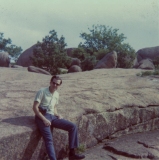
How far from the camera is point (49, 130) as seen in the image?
15.3 feet

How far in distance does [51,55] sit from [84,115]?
2477 cm

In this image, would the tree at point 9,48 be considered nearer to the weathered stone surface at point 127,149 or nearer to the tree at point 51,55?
the tree at point 51,55

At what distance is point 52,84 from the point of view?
4988 millimetres

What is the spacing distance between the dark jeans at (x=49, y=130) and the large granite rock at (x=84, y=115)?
7.2 inches

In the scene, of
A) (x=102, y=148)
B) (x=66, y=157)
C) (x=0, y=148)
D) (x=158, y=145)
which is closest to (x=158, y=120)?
(x=158, y=145)

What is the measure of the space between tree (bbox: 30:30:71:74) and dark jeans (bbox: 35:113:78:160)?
966 inches

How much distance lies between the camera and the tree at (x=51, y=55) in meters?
29.9

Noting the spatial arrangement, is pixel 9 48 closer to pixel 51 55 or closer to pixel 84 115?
pixel 51 55

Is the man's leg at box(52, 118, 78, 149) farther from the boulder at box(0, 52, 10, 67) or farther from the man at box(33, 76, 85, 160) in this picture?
the boulder at box(0, 52, 10, 67)

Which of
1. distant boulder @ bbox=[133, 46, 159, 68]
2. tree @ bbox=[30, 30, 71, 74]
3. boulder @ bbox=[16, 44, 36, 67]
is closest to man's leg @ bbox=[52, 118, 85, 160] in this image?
tree @ bbox=[30, 30, 71, 74]

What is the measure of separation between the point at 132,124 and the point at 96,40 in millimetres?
44238

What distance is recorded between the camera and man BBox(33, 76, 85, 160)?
15.1 ft

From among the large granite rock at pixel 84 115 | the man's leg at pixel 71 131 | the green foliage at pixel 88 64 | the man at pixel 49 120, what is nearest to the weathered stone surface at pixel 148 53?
the green foliage at pixel 88 64

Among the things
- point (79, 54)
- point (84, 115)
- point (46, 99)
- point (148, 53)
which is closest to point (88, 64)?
point (79, 54)
